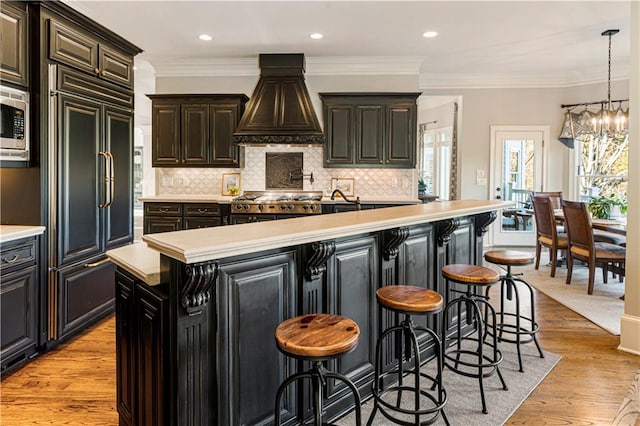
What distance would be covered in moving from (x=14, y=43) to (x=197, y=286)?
101 inches

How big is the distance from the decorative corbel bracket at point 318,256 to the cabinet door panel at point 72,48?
2609 millimetres

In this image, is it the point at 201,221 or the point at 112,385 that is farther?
the point at 201,221

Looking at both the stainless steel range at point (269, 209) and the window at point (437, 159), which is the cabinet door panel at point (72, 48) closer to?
the stainless steel range at point (269, 209)

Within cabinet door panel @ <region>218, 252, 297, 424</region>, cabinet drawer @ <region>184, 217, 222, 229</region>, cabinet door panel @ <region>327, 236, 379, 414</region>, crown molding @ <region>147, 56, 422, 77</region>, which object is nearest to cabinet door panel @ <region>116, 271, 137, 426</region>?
cabinet door panel @ <region>218, 252, 297, 424</region>

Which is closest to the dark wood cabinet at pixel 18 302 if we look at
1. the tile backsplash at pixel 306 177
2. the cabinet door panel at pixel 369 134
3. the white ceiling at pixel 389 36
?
the white ceiling at pixel 389 36

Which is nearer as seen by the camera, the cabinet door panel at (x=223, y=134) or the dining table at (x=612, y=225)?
the dining table at (x=612, y=225)

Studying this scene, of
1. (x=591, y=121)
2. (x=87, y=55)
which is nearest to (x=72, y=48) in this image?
(x=87, y=55)

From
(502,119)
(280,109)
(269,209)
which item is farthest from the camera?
(502,119)

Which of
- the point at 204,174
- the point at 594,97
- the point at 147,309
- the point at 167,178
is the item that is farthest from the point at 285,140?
the point at 594,97

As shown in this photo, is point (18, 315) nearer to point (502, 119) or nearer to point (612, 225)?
point (612, 225)

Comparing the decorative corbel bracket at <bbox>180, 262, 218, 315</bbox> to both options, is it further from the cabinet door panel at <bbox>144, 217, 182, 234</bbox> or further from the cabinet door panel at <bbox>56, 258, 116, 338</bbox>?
the cabinet door panel at <bbox>144, 217, 182, 234</bbox>

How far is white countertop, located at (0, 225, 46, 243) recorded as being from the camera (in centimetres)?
263

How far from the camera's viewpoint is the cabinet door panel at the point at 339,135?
5.72 meters

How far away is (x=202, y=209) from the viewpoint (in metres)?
5.37
